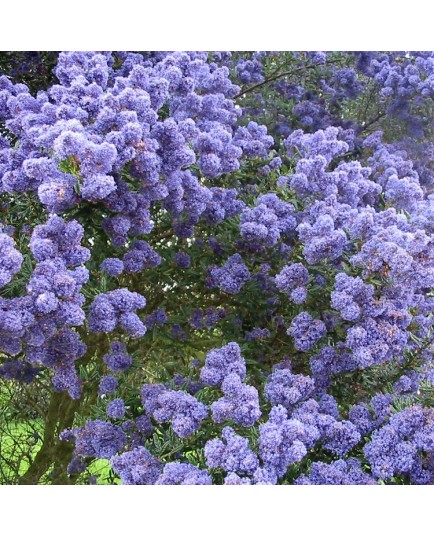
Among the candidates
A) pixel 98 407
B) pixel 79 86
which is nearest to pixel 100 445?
pixel 98 407

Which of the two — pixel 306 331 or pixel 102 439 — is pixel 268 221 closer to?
pixel 306 331

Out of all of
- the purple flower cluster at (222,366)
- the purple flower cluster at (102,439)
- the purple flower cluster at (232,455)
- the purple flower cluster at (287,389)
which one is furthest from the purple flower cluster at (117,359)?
the purple flower cluster at (232,455)

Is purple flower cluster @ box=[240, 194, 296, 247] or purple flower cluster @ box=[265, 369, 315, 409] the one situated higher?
purple flower cluster @ box=[240, 194, 296, 247]

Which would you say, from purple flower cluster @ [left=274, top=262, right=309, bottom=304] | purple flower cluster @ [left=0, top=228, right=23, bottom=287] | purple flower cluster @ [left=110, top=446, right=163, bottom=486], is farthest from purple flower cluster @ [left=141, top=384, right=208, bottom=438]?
purple flower cluster @ [left=0, top=228, right=23, bottom=287]

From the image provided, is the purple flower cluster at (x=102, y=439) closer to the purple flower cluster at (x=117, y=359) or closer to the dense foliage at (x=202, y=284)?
the dense foliage at (x=202, y=284)

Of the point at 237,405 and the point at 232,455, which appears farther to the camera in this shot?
the point at 237,405

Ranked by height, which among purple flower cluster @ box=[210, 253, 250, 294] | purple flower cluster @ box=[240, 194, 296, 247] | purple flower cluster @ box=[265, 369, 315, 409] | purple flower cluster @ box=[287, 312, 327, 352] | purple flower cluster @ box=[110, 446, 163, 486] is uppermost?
purple flower cluster @ box=[240, 194, 296, 247]

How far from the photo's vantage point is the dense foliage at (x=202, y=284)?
6.19ft

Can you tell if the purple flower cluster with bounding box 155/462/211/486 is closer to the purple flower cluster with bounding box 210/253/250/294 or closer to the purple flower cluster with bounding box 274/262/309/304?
the purple flower cluster with bounding box 274/262/309/304

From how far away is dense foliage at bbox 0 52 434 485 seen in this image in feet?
6.19

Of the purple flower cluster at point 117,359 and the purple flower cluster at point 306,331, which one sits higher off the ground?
the purple flower cluster at point 306,331

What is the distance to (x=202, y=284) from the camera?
2830 millimetres

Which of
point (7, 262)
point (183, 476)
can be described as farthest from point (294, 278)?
point (7, 262)

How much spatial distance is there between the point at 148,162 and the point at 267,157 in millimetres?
1124
